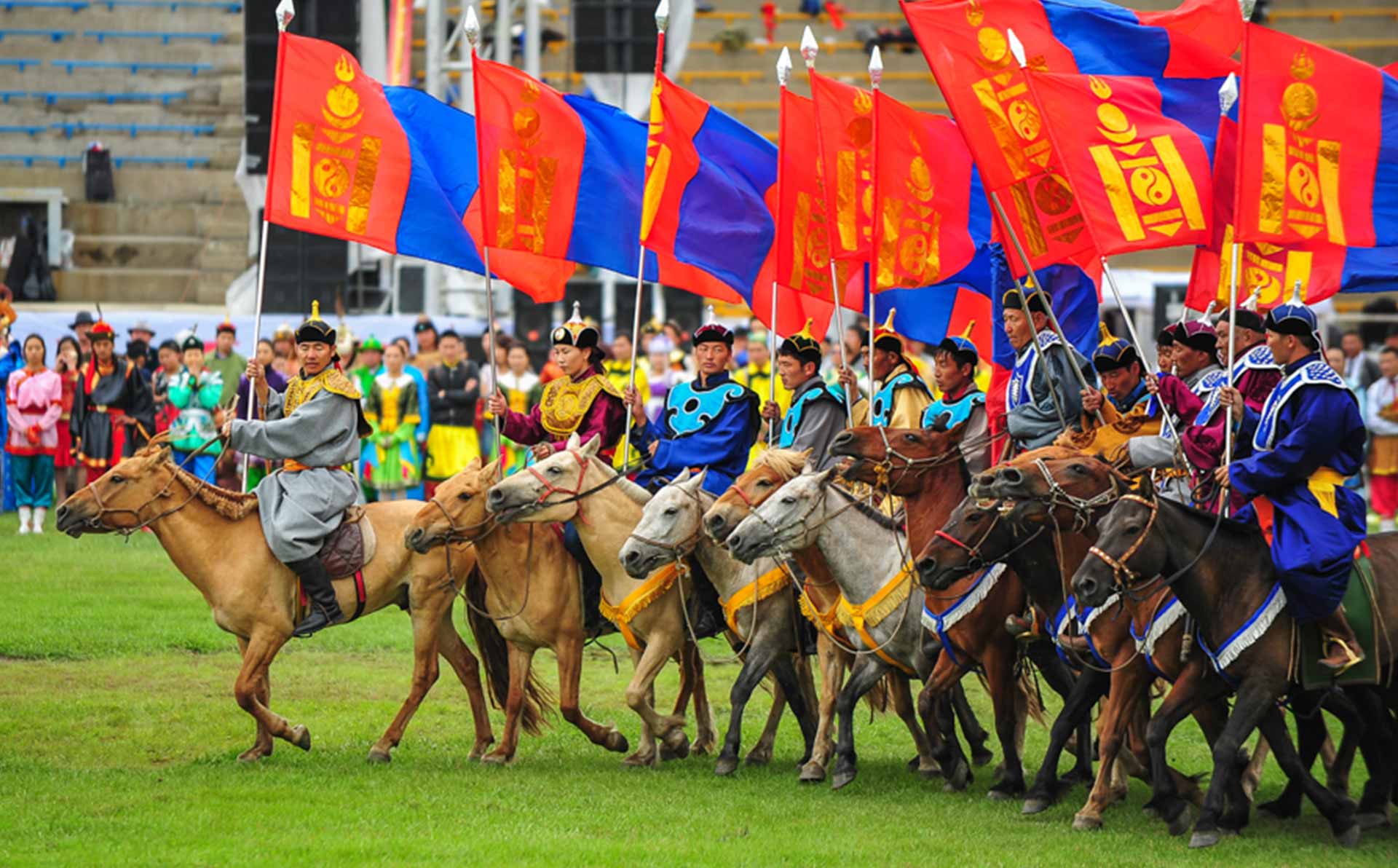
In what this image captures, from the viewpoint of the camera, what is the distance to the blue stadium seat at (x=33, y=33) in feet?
128

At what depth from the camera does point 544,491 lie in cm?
1186

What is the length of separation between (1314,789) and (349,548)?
5.63 meters

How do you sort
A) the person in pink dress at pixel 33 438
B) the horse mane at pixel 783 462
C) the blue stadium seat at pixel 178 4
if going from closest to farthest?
the horse mane at pixel 783 462, the person in pink dress at pixel 33 438, the blue stadium seat at pixel 178 4

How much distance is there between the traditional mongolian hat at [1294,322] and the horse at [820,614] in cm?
286

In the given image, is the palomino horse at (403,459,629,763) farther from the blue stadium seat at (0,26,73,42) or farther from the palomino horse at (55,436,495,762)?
the blue stadium seat at (0,26,73,42)

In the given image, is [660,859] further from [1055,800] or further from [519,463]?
[519,463]

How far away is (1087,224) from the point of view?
11.1 meters

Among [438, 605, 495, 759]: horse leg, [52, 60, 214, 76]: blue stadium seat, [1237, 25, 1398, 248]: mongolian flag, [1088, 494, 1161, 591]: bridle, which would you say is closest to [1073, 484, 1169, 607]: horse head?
[1088, 494, 1161, 591]: bridle

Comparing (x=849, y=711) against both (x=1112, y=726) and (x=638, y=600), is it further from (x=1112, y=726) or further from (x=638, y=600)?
(x=1112, y=726)

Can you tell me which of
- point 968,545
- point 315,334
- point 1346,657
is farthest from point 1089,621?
point 315,334

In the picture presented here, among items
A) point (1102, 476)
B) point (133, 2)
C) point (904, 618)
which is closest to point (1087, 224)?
point (1102, 476)

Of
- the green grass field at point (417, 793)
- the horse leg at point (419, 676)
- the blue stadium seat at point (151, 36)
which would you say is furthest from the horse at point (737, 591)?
the blue stadium seat at point (151, 36)

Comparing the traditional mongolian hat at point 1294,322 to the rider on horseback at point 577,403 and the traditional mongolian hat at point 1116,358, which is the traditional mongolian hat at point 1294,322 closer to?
the traditional mongolian hat at point 1116,358

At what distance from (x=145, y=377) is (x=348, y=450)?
13.3 m
